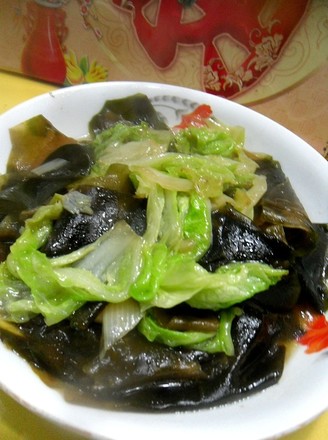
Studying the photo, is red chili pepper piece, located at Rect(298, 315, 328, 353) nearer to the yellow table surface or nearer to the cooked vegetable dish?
the cooked vegetable dish

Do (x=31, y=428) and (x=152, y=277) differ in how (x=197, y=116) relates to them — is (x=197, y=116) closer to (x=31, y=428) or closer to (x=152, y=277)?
(x=152, y=277)

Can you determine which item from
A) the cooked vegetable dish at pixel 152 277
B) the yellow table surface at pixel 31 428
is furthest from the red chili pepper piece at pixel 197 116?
the yellow table surface at pixel 31 428

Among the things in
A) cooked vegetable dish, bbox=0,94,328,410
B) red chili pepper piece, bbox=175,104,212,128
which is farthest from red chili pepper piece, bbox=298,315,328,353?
red chili pepper piece, bbox=175,104,212,128

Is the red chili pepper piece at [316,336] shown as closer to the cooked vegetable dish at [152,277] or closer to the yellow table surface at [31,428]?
the cooked vegetable dish at [152,277]

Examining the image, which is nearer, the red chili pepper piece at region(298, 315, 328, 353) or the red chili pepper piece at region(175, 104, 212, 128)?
the red chili pepper piece at region(298, 315, 328, 353)

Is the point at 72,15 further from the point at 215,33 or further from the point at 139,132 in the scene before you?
the point at 139,132
